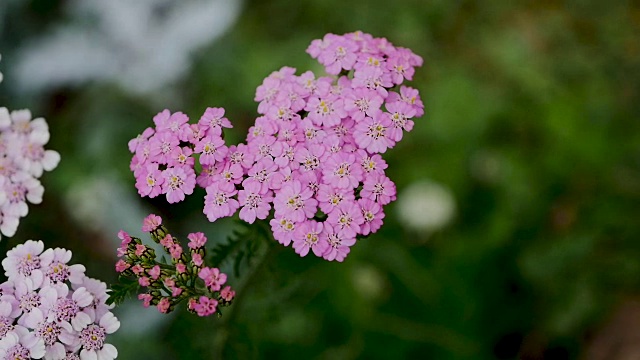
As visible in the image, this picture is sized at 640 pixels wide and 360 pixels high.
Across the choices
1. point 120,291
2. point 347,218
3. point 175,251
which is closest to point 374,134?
point 347,218

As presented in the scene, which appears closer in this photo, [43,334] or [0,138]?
[43,334]

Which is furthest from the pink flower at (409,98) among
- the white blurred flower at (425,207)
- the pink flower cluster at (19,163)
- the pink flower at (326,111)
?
the white blurred flower at (425,207)

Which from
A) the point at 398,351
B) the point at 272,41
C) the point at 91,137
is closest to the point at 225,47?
the point at 272,41

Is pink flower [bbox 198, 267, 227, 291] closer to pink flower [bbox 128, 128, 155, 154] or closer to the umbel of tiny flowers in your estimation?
pink flower [bbox 128, 128, 155, 154]

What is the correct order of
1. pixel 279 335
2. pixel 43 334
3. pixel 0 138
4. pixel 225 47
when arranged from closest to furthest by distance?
pixel 43 334, pixel 0 138, pixel 279 335, pixel 225 47

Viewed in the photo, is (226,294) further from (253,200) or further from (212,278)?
(253,200)

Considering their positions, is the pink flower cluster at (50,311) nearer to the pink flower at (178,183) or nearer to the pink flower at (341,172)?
the pink flower at (178,183)

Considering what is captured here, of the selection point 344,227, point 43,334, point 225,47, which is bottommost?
point 43,334

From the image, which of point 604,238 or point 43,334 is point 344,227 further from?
point 604,238
